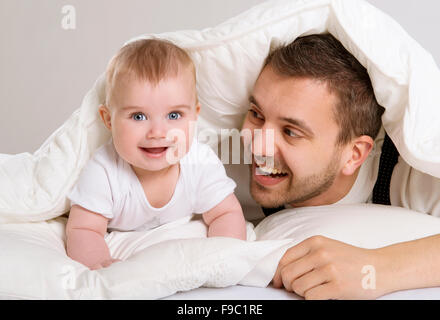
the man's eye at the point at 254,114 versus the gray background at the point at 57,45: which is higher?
the gray background at the point at 57,45

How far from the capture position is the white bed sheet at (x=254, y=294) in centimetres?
118

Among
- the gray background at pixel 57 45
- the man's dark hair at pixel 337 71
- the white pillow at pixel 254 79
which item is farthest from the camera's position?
the gray background at pixel 57 45

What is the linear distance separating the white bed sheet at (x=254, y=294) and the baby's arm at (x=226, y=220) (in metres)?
0.21

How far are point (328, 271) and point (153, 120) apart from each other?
48 cm

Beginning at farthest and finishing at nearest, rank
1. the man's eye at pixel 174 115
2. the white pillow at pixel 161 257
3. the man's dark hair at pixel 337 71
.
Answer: the man's dark hair at pixel 337 71 → the man's eye at pixel 174 115 → the white pillow at pixel 161 257

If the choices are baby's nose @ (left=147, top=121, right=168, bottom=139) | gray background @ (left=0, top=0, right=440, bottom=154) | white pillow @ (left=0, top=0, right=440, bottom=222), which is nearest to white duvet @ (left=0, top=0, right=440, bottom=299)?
white pillow @ (left=0, top=0, right=440, bottom=222)

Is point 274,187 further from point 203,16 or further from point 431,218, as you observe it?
point 203,16

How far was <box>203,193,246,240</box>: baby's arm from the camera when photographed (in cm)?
143

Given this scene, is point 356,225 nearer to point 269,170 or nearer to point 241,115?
point 269,170

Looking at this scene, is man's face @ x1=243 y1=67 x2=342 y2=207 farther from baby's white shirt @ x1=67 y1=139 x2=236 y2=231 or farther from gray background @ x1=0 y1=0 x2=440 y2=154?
gray background @ x1=0 y1=0 x2=440 y2=154

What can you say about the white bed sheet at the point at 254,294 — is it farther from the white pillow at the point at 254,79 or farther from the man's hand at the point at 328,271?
the white pillow at the point at 254,79

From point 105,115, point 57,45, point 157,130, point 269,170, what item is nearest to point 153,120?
point 157,130

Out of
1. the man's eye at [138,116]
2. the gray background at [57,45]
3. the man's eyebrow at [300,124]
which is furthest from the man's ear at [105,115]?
the gray background at [57,45]

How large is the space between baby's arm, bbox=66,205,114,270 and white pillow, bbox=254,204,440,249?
0.38 metres
